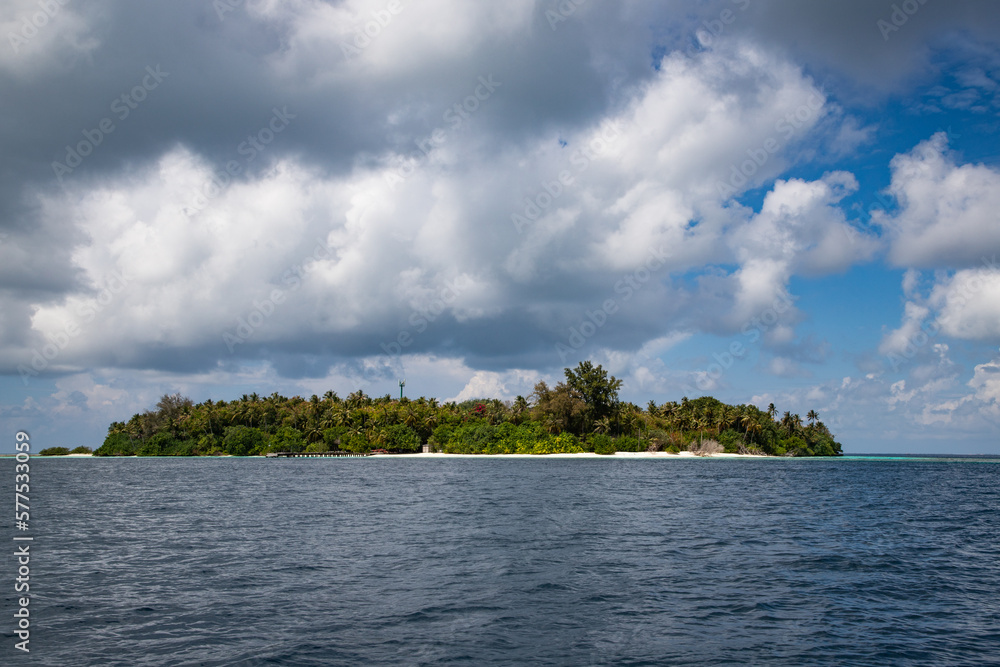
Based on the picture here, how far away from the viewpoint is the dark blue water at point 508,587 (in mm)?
16922

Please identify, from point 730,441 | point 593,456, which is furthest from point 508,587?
point 730,441

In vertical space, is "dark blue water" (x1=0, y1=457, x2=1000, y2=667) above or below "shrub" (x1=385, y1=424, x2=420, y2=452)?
below

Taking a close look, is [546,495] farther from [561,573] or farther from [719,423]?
[719,423]

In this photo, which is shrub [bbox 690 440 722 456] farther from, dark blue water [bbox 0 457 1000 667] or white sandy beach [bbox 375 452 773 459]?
dark blue water [bbox 0 457 1000 667]

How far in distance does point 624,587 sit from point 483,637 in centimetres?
785

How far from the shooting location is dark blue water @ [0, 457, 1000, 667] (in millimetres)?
16922

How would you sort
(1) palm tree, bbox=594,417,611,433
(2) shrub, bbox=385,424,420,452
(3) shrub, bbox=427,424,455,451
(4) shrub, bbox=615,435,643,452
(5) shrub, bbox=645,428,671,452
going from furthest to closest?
(3) shrub, bbox=427,424,455,451, (2) shrub, bbox=385,424,420,452, (5) shrub, bbox=645,428,671,452, (1) palm tree, bbox=594,417,611,433, (4) shrub, bbox=615,435,643,452

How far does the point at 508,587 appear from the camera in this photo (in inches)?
932

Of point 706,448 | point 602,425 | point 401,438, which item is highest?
point 602,425

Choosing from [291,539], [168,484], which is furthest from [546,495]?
[168,484]

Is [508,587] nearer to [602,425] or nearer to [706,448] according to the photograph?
[602,425]

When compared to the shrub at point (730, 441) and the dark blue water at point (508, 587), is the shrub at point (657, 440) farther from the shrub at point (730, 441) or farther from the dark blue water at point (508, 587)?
the dark blue water at point (508, 587)

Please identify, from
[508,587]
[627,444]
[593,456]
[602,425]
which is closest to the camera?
[508,587]

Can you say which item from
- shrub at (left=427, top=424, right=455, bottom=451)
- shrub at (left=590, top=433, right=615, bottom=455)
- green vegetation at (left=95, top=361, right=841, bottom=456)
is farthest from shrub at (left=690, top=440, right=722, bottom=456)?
shrub at (left=427, top=424, right=455, bottom=451)
